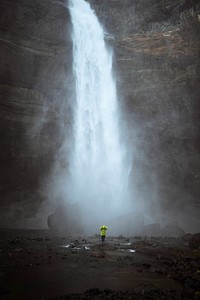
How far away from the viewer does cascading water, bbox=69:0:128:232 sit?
36.8 m

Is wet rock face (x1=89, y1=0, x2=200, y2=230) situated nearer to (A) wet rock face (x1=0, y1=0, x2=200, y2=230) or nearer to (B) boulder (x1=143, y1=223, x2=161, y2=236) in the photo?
(A) wet rock face (x1=0, y1=0, x2=200, y2=230)

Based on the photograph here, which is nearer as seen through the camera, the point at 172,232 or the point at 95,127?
the point at 172,232

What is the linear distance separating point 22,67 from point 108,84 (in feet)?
38.9

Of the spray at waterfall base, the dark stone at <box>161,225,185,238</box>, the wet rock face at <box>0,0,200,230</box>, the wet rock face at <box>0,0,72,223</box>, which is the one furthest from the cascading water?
the dark stone at <box>161,225,185,238</box>

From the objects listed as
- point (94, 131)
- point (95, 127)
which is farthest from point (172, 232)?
point (95, 127)

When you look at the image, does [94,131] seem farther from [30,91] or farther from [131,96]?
[30,91]

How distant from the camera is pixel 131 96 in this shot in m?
40.1

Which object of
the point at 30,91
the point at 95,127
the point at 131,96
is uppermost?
Result: the point at 131,96

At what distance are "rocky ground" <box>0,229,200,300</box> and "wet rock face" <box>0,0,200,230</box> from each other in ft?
66.2

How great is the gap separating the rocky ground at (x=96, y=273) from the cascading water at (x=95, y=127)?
1809 centimetres

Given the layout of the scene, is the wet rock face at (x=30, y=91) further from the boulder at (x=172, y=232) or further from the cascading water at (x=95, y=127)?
the boulder at (x=172, y=232)

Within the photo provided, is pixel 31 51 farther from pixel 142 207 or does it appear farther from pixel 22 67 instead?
pixel 142 207

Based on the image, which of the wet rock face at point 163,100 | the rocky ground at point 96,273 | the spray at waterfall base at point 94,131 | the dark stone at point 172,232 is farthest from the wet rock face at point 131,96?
the rocky ground at point 96,273

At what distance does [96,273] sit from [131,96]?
31596 mm
